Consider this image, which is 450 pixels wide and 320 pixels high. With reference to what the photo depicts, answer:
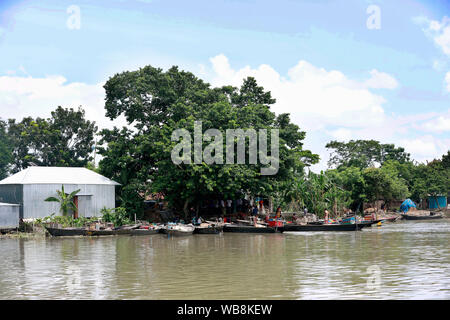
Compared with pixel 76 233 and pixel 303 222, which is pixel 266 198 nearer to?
pixel 303 222

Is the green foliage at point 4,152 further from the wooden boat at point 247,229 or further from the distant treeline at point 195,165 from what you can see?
the wooden boat at point 247,229

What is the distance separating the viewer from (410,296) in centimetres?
1076

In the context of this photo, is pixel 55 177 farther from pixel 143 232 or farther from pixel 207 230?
pixel 207 230

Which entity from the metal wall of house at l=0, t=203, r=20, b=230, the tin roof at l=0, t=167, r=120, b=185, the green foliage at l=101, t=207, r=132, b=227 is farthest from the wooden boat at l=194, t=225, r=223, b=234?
the metal wall of house at l=0, t=203, r=20, b=230

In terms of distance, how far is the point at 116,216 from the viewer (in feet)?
96.4

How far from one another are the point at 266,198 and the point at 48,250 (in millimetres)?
18500

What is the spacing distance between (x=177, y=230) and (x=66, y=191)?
722 cm

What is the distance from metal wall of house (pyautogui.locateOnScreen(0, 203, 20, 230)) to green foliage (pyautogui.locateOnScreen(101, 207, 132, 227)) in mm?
4787

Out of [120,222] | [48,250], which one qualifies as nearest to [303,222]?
[120,222]

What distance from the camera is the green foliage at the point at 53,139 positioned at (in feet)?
145

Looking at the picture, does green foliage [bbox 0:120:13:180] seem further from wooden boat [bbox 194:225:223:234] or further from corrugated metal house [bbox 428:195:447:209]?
corrugated metal house [bbox 428:195:447:209]

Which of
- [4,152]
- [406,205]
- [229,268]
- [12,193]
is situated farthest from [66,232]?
[406,205]

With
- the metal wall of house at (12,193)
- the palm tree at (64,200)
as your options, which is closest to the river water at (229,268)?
the metal wall of house at (12,193)

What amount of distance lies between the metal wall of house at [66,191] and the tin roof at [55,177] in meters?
0.26
